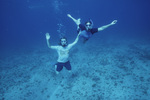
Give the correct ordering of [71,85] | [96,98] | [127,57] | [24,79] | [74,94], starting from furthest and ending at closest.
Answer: [127,57], [24,79], [71,85], [74,94], [96,98]

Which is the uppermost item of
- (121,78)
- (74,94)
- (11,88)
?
(11,88)

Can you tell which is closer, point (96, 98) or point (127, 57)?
point (96, 98)

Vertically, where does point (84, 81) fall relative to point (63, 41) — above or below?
below

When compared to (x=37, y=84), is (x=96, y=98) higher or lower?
lower

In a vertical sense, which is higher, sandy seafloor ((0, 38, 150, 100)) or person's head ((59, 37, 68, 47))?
person's head ((59, 37, 68, 47))

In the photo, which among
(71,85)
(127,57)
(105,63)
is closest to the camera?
(71,85)

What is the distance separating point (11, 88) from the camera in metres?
7.13

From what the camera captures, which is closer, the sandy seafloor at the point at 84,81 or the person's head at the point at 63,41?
the person's head at the point at 63,41

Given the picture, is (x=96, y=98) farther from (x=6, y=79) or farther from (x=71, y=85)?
(x=6, y=79)

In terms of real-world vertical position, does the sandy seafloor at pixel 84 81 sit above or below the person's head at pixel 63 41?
below

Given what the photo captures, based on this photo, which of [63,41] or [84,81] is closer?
[63,41]

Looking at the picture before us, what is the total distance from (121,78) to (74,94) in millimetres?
3367

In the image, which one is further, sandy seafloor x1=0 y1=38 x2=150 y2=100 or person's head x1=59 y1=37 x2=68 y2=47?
sandy seafloor x1=0 y1=38 x2=150 y2=100

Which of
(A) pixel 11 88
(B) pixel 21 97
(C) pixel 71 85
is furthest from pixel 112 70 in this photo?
(A) pixel 11 88
